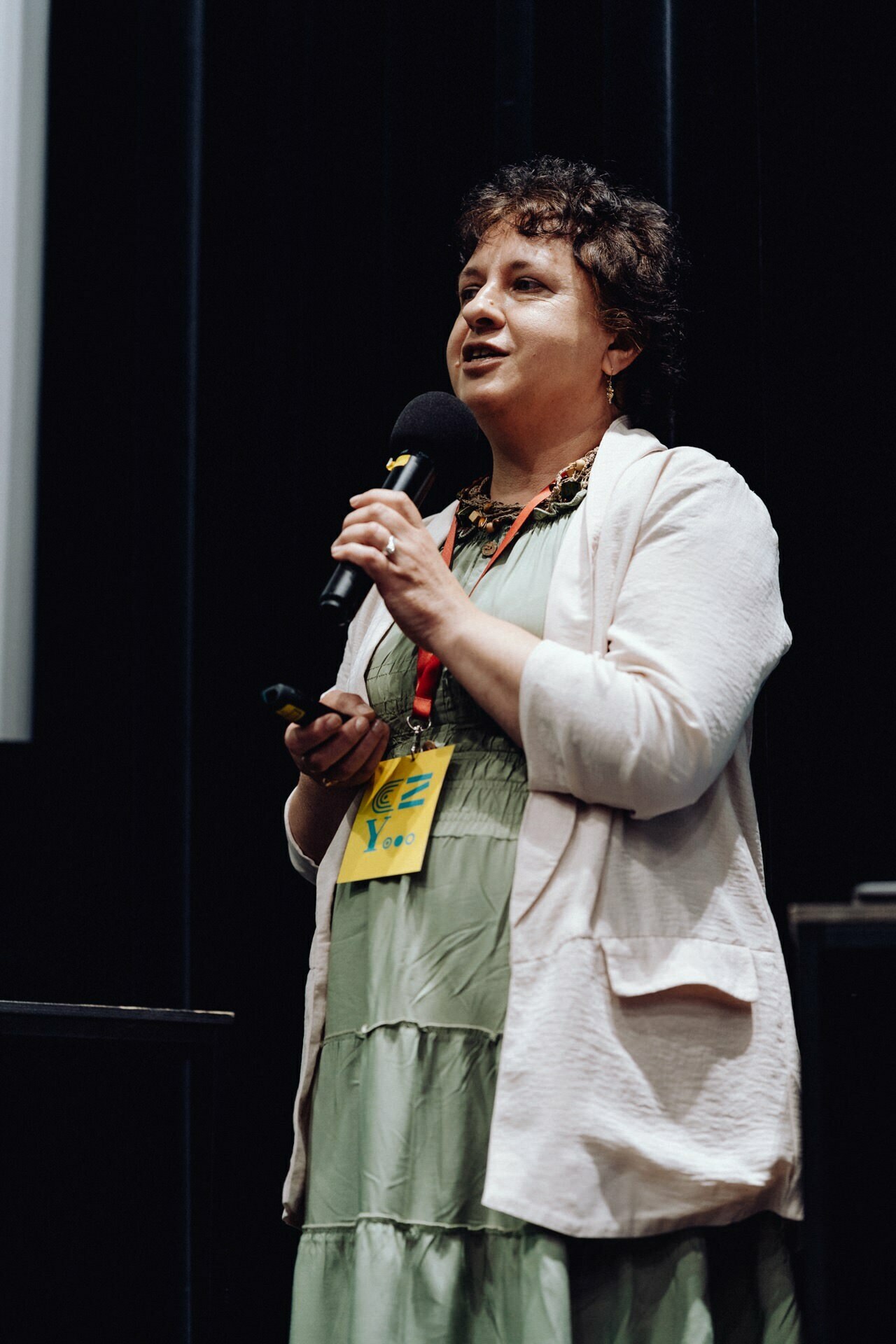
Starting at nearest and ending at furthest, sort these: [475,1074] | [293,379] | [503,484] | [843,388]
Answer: [475,1074]
[503,484]
[843,388]
[293,379]

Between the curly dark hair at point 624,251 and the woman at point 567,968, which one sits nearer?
the woman at point 567,968

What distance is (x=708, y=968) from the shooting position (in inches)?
50.1

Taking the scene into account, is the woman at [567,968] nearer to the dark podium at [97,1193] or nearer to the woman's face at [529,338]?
the woman's face at [529,338]

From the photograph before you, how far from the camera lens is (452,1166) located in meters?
1.27

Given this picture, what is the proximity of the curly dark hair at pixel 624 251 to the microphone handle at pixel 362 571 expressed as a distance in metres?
0.33

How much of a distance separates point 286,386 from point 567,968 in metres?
1.18

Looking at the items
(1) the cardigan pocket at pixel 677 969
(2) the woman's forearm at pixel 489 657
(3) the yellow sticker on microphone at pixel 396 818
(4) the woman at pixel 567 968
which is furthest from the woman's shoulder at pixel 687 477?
(1) the cardigan pocket at pixel 677 969

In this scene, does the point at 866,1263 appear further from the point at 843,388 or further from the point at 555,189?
the point at 555,189

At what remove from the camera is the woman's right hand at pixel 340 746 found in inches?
57.7

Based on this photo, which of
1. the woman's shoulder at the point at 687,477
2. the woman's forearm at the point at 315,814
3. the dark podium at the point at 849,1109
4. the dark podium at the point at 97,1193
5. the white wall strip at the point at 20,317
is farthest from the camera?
the white wall strip at the point at 20,317

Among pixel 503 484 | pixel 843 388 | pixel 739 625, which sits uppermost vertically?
pixel 843 388

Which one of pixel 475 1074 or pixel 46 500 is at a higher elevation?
pixel 46 500

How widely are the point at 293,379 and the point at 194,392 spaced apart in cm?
16

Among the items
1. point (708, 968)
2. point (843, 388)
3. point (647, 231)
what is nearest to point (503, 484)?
point (647, 231)
